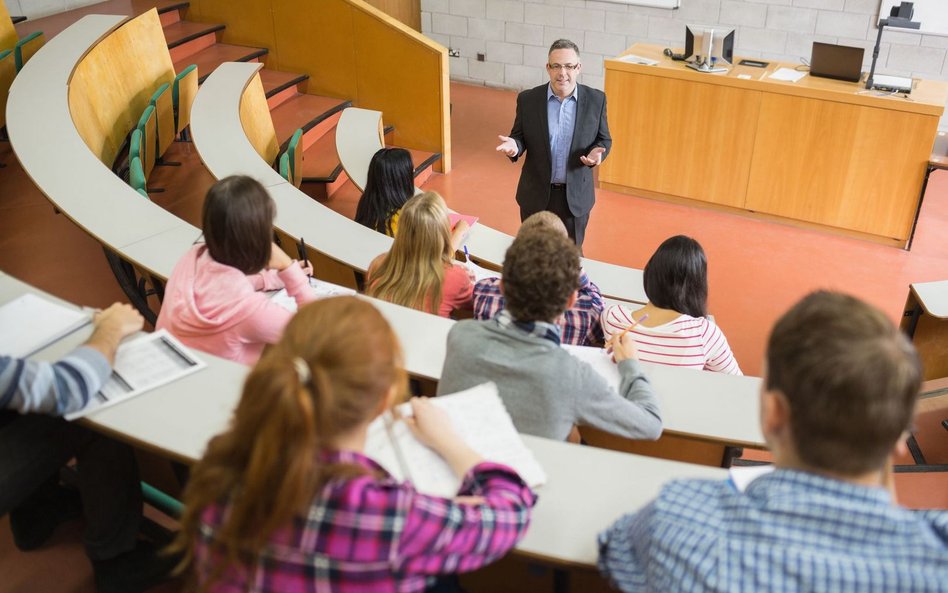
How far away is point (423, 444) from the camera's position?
165cm

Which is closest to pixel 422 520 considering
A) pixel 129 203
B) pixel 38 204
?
pixel 129 203

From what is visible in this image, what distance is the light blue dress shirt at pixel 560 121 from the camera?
4.41m

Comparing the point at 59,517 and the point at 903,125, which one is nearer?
the point at 59,517

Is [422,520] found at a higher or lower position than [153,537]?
higher

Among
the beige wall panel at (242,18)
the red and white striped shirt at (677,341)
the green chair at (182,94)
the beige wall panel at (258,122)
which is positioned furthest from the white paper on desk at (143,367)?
the beige wall panel at (242,18)

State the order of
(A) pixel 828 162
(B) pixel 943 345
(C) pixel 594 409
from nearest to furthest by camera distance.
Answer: (C) pixel 594 409 → (B) pixel 943 345 → (A) pixel 828 162

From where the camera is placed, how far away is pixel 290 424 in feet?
3.80

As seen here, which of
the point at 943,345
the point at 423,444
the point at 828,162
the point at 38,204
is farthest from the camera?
the point at 828,162

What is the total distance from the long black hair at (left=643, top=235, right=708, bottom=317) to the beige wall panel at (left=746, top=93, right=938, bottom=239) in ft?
10.9

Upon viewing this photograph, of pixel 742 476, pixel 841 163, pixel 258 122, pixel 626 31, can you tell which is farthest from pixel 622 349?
pixel 626 31

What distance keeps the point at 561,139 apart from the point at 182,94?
107 inches

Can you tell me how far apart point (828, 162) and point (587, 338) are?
356 cm

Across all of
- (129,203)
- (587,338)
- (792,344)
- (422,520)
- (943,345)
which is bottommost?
(943,345)

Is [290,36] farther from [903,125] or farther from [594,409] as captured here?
[594,409]
